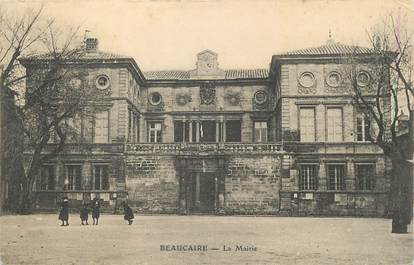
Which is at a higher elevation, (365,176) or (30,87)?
(30,87)

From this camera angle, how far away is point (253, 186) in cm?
2973

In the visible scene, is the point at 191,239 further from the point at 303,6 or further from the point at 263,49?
the point at 263,49

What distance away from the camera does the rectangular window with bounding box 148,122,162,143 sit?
3641 cm

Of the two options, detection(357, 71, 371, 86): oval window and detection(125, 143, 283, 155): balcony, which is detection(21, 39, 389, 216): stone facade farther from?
detection(357, 71, 371, 86): oval window

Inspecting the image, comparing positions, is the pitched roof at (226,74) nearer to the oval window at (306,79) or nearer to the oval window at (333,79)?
the oval window at (306,79)

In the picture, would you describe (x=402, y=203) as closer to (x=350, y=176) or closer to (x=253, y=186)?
(x=350, y=176)

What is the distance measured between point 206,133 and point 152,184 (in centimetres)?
756

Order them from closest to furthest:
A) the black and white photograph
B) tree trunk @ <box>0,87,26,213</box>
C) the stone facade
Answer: the black and white photograph < tree trunk @ <box>0,87,26,213</box> < the stone facade

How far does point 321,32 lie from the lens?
2014 cm

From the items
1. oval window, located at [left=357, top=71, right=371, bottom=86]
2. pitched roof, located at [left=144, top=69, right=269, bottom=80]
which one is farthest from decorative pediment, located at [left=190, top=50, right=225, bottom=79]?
oval window, located at [left=357, top=71, right=371, bottom=86]

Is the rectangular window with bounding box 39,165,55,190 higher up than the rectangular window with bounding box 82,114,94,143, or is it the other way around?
the rectangular window with bounding box 82,114,94,143

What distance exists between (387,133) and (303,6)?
46.2 ft

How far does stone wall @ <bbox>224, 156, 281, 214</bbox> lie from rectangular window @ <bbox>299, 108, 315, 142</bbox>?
2.02 meters

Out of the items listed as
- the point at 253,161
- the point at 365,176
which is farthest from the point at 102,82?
the point at 365,176
